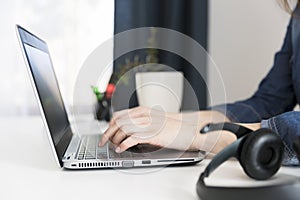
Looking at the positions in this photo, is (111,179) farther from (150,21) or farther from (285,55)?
(150,21)

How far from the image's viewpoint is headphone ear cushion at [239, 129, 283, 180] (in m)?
0.54

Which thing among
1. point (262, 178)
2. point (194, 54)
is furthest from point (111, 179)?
point (194, 54)

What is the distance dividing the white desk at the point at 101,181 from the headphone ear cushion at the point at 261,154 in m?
0.01

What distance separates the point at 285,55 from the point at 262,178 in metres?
0.95

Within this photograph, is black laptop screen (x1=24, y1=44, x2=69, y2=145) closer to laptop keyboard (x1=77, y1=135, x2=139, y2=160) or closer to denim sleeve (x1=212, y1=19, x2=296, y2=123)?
laptop keyboard (x1=77, y1=135, x2=139, y2=160)

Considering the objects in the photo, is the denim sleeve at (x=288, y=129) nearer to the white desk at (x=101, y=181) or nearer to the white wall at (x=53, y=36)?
the white desk at (x=101, y=181)

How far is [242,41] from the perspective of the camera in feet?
6.66

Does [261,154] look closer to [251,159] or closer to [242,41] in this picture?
[251,159]

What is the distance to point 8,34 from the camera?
184cm

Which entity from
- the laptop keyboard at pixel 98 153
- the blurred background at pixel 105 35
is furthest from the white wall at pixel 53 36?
the laptop keyboard at pixel 98 153

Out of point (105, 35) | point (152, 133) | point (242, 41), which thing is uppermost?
point (152, 133)

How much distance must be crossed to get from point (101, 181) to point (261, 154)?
0.77 feet

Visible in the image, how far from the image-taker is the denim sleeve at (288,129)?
2.22ft

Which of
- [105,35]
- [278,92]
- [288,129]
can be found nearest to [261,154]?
[288,129]
